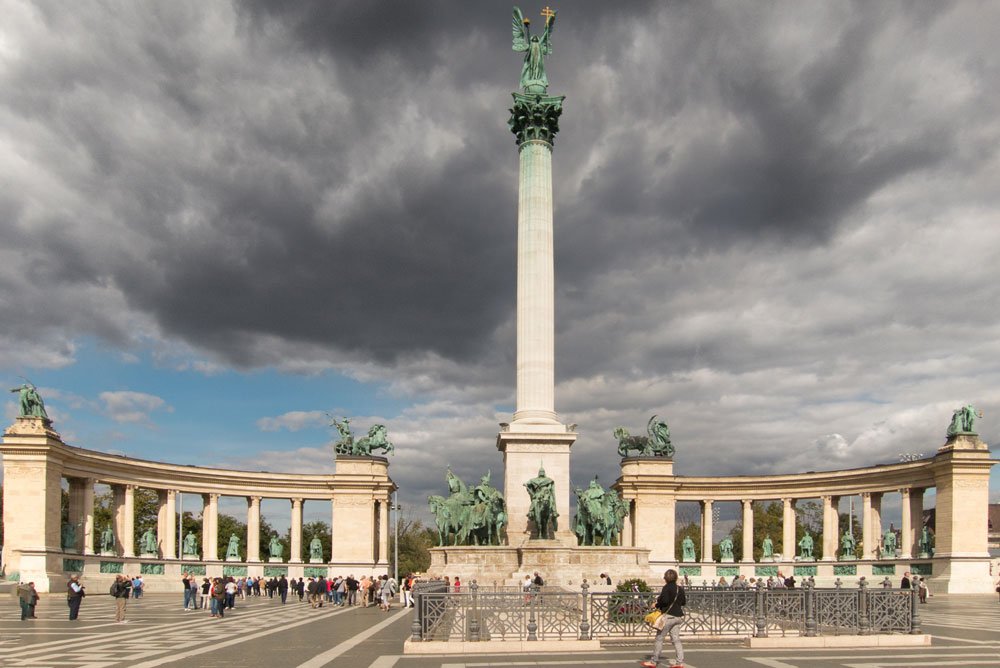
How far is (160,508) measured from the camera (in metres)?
71.6

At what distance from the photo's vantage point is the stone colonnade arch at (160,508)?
54156 mm

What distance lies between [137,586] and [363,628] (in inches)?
1165

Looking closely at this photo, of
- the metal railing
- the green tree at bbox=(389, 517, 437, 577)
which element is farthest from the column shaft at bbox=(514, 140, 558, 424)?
the green tree at bbox=(389, 517, 437, 577)

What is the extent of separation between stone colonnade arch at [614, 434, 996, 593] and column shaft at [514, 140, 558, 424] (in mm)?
26086

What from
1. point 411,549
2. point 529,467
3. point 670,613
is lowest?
point 411,549

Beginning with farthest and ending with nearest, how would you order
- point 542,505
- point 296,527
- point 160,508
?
point 296,527
point 160,508
point 542,505

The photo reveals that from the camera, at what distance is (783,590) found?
888 inches

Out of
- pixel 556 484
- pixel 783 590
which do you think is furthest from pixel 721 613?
pixel 556 484

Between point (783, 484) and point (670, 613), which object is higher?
point (670, 613)

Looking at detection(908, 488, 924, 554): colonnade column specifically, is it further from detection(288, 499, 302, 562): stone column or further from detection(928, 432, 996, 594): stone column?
detection(288, 499, 302, 562): stone column

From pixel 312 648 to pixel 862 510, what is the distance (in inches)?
2474

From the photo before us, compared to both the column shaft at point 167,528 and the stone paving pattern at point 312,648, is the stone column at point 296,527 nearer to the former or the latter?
the column shaft at point 167,528

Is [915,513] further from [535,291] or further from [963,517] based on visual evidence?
[535,291]

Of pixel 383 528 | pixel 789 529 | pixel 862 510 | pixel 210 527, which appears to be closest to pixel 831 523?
pixel 862 510
